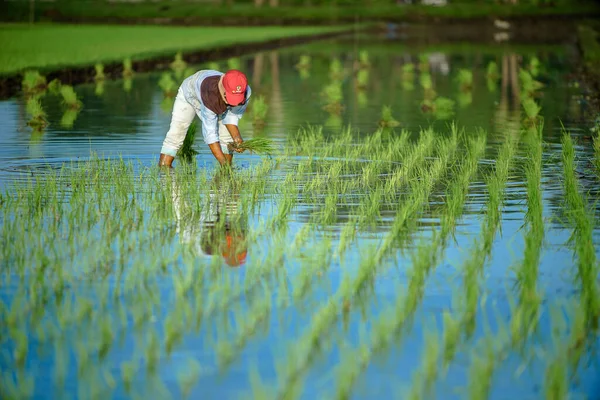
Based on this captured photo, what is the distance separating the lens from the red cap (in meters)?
7.65

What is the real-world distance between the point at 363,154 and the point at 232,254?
4.59m

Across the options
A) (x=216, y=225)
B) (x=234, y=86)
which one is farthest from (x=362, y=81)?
(x=216, y=225)

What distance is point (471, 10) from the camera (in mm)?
58219

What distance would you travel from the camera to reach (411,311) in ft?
15.6

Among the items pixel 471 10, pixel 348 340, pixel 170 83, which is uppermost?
pixel 471 10

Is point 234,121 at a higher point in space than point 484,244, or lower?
higher

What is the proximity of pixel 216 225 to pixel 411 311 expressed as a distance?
222 cm

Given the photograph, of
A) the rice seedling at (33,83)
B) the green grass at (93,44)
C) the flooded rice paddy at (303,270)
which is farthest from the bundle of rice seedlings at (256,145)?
the green grass at (93,44)

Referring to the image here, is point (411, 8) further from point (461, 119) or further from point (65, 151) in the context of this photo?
point (65, 151)

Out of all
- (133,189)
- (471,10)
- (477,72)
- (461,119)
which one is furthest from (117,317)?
(471,10)

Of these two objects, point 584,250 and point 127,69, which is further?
point 127,69

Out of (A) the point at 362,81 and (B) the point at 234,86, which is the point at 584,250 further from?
(A) the point at 362,81

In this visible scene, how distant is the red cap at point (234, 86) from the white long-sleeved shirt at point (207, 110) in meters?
0.29

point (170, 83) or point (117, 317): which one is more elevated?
point (170, 83)
